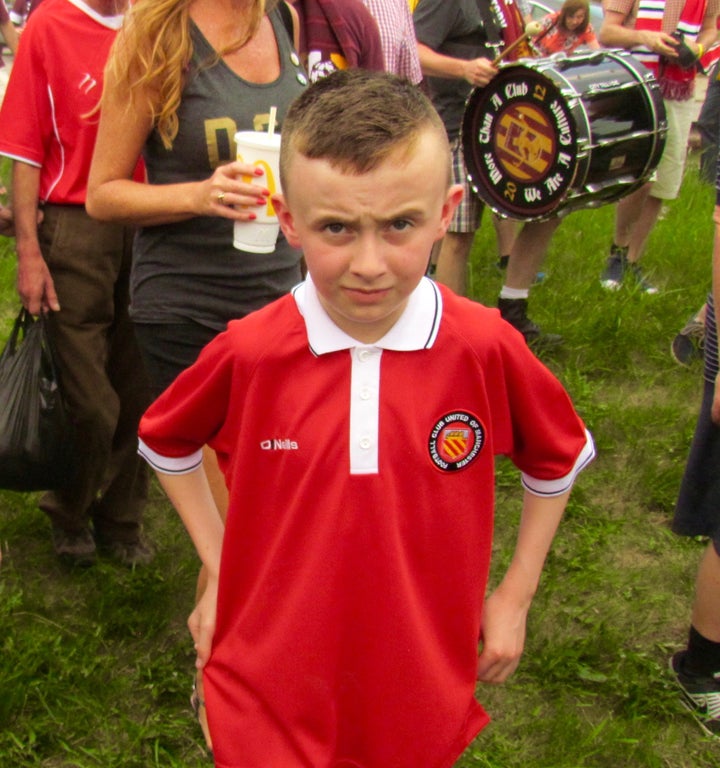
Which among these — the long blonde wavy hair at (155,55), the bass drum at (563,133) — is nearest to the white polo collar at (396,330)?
the long blonde wavy hair at (155,55)

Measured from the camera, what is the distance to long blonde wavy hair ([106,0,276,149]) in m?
2.07

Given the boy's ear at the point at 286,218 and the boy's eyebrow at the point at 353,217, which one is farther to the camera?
the boy's ear at the point at 286,218

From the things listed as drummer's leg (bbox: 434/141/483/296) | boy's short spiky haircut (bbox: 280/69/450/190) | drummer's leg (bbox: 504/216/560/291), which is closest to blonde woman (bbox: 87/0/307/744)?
boy's short spiky haircut (bbox: 280/69/450/190)

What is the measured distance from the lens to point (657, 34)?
5211 millimetres

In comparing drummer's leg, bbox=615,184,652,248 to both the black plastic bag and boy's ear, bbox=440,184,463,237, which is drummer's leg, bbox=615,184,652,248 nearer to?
the black plastic bag

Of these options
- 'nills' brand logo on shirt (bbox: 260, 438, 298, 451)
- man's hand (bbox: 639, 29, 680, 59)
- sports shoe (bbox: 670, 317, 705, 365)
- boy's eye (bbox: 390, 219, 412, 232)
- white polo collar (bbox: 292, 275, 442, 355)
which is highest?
man's hand (bbox: 639, 29, 680, 59)

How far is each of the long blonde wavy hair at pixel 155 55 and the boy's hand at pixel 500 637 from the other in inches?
45.8

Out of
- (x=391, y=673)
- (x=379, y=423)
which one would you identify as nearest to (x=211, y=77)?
(x=379, y=423)

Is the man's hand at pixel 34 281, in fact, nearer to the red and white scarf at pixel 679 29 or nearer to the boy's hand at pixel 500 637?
the boy's hand at pixel 500 637

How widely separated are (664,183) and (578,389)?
1.63m

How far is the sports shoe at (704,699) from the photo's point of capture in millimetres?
2703

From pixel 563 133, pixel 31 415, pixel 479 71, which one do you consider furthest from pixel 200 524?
pixel 479 71

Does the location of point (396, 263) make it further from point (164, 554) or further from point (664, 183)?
point (664, 183)

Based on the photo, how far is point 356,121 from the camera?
1432 millimetres
